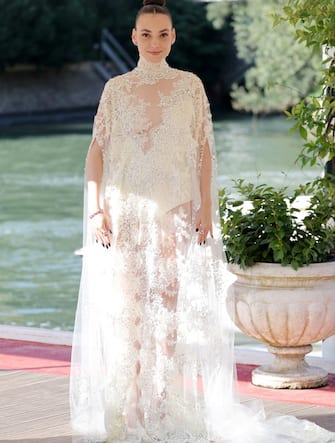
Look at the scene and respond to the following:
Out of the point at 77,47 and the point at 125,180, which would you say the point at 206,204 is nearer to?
Result: the point at 125,180

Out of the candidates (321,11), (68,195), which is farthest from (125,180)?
(68,195)

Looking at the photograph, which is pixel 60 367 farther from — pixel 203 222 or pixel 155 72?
pixel 155 72

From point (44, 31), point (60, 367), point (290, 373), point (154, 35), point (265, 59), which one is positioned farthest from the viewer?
point (44, 31)

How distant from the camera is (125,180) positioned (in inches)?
133

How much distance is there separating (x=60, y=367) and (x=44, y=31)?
34.6 m

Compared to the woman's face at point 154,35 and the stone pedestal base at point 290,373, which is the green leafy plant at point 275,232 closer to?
the stone pedestal base at point 290,373

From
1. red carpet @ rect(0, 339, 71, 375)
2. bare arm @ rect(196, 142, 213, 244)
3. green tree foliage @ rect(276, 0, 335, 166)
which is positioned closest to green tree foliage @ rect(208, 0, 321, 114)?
red carpet @ rect(0, 339, 71, 375)

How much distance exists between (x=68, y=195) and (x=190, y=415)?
15.3m

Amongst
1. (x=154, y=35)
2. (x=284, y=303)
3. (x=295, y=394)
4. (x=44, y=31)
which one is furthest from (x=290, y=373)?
(x=44, y=31)

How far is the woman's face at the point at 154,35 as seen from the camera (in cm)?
330

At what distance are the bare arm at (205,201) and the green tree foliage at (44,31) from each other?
3352 centimetres

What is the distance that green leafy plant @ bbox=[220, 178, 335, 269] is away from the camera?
3947mm

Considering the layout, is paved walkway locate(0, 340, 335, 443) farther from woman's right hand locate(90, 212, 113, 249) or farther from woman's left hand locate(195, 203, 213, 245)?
woman's left hand locate(195, 203, 213, 245)

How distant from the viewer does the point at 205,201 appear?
337 centimetres
